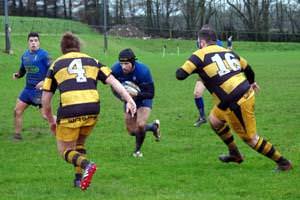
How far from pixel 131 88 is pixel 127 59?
0.47 meters

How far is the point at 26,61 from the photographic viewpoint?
11602 millimetres

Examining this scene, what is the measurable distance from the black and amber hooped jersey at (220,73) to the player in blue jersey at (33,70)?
3789 mm

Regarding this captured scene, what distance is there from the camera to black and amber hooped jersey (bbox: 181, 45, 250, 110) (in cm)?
846

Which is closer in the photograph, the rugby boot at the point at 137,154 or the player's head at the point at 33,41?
the rugby boot at the point at 137,154

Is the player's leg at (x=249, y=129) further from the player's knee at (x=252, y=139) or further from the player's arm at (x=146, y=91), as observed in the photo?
the player's arm at (x=146, y=91)

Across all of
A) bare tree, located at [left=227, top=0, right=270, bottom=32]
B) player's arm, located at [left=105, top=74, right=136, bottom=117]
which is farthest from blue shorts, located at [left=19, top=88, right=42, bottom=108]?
bare tree, located at [left=227, top=0, right=270, bottom=32]

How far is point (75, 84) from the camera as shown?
7.46m

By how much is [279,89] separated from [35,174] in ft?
48.6

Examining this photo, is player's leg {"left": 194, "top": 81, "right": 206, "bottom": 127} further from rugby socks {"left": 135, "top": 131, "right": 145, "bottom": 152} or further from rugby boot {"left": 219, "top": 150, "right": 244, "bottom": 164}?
rugby boot {"left": 219, "top": 150, "right": 244, "bottom": 164}

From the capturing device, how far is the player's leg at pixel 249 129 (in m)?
8.48

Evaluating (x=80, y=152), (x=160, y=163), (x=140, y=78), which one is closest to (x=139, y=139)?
(x=160, y=163)

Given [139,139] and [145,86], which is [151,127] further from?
[145,86]

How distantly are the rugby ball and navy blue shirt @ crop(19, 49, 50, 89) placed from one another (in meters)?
2.27

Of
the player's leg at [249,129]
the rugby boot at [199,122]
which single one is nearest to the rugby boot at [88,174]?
the player's leg at [249,129]
